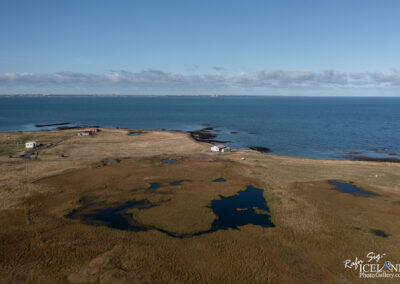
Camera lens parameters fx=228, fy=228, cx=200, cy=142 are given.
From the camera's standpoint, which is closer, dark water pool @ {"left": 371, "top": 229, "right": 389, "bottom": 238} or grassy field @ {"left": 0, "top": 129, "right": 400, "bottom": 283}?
Result: grassy field @ {"left": 0, "top": 129, "right": 400, "bottom": 283}

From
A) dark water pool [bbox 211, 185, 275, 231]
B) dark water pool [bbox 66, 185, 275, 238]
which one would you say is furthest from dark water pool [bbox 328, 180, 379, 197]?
dark water pool [bbox 66, 185, 275, 238]

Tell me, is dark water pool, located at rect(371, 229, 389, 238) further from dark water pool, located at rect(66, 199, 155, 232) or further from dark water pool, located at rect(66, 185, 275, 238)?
dark water pool, located at rect(66, 199, 155, 232)

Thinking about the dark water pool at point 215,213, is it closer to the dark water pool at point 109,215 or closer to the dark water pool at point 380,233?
the dark water pool at point 109,215
